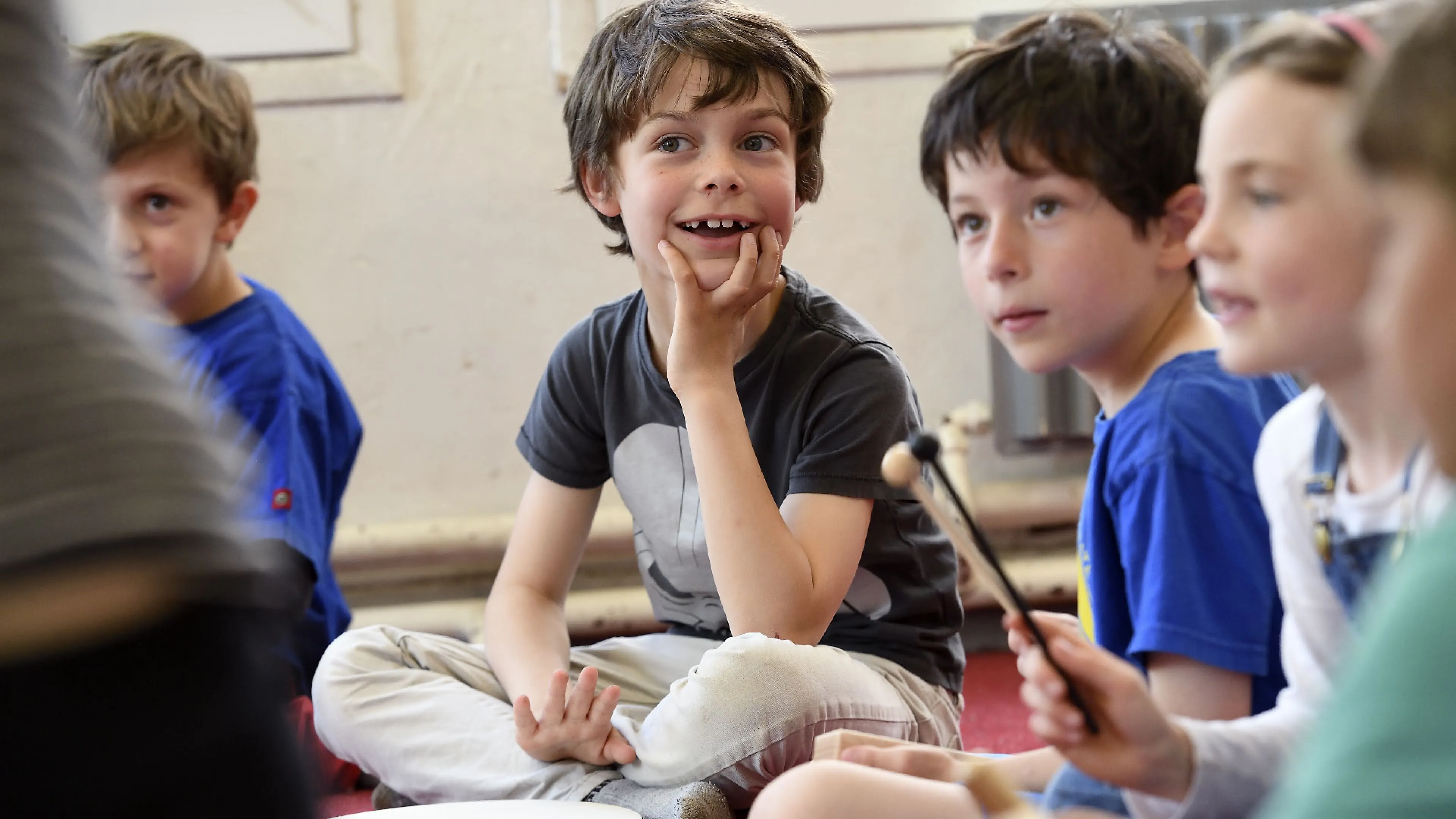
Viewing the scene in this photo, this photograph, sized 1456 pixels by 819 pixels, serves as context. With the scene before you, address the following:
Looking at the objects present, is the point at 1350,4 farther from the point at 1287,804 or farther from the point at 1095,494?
the point at 1287,804

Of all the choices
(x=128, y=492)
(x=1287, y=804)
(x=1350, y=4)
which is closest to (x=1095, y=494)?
(x=1287, y=804)

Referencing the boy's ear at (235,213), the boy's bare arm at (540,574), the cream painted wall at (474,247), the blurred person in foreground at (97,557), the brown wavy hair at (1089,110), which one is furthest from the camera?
the cream painted wall at (474,247)

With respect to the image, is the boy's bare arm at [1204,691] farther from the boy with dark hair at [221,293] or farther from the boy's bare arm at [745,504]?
the boy with dark hair at [221,293]

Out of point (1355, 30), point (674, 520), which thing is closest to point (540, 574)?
point (674, 520)

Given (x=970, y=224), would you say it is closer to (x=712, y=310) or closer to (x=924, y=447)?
(x=712, y=310)

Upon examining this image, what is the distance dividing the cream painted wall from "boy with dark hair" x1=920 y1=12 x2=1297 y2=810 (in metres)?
1.09

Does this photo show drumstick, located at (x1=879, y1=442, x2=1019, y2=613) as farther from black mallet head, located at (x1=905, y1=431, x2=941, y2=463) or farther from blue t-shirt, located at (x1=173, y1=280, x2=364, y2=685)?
blue t-shirt, located at (x1=173, y1=280, x2=364, y2=685)

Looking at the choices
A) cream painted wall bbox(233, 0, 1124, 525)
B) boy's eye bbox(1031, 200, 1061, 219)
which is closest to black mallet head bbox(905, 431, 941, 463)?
boy's eye bbox(1031, 200, 1061, 219)

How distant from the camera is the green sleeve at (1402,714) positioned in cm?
35

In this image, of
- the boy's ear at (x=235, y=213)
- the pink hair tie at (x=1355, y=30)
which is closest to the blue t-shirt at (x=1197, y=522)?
the pink hair tie at (x=1355, y=30)

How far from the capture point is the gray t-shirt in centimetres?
112

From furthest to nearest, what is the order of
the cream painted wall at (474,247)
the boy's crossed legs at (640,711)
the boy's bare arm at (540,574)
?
the cream painted wall at (474,247) < the boy's bare arm at (540,574) < the boy's crossed legs at (640,711)

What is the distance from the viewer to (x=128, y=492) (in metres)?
0.47

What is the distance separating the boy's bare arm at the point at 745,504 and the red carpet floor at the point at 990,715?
0.39 m
